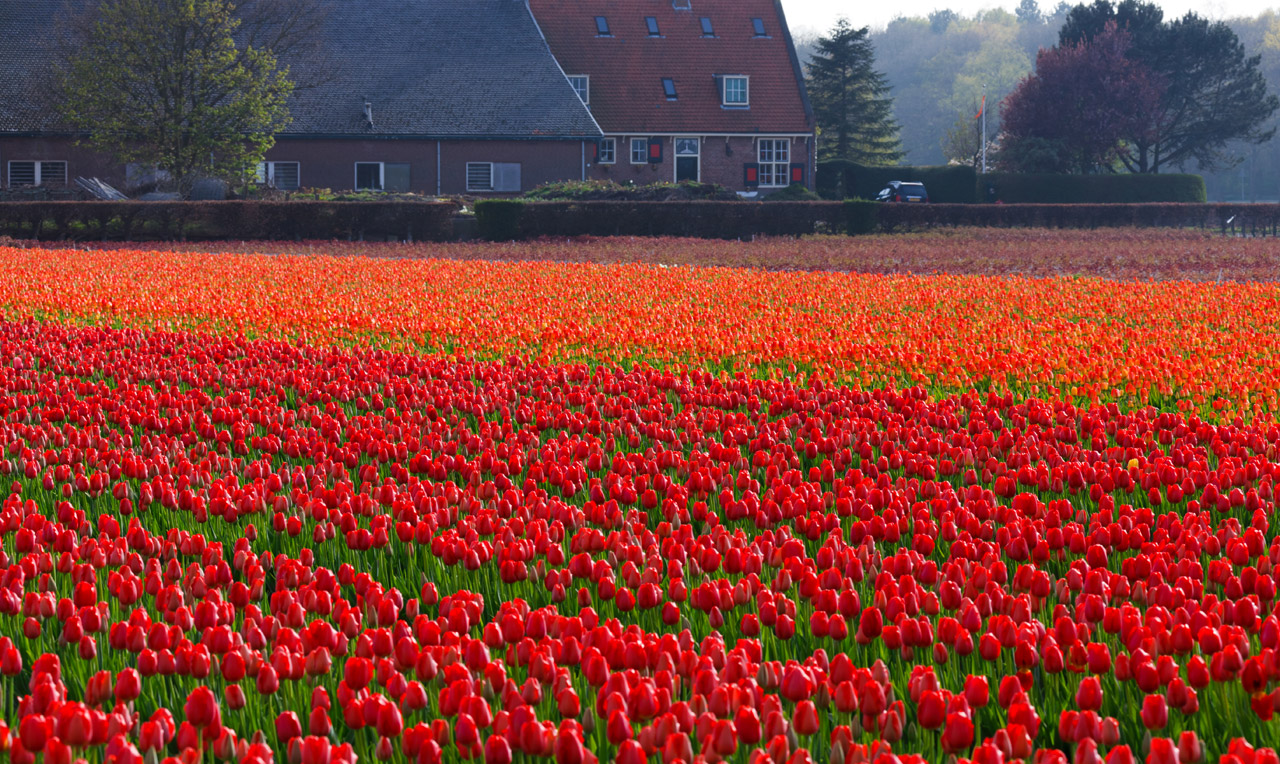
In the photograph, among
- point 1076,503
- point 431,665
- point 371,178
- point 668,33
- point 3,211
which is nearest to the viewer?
point 431,665

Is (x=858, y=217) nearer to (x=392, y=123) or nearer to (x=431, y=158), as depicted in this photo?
(x=431, y=158)

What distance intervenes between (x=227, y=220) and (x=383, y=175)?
15885 millimetres

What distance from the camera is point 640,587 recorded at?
3529 mm

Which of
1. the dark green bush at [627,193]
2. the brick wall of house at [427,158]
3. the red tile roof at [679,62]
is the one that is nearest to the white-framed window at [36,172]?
the brick wall of house at [427,158]

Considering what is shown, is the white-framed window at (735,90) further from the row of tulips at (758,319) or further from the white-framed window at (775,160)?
the row of tulips at (758,319)

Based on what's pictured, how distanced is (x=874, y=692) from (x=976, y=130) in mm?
74426

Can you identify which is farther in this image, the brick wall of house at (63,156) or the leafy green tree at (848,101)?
the leafy green tree at (848,101)

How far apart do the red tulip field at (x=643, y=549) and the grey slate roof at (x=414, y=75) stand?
3625 cm

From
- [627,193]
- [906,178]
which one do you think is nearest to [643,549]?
[627,193]

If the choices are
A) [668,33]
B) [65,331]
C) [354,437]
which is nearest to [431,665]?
[354,437]

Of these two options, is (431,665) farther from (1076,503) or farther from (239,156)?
(239,156)

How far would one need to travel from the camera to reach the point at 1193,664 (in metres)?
2.87

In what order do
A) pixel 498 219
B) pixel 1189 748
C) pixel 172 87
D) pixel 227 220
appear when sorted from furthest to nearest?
pixel 172 87
pixel 498 219
pixel 227 220
pixel 1189 748

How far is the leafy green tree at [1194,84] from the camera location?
60.3 m
